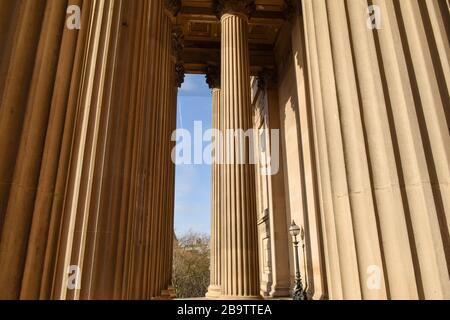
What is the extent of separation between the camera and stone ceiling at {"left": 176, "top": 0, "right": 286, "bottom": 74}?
3659 cm

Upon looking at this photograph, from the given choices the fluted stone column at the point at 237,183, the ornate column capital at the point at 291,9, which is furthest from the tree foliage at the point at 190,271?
the ornate column capital at the point at 291,9

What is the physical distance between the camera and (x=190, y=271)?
106 metres

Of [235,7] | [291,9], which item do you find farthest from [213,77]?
[291,9]

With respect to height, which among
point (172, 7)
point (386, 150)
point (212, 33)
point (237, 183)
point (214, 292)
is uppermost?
point (212, 33)

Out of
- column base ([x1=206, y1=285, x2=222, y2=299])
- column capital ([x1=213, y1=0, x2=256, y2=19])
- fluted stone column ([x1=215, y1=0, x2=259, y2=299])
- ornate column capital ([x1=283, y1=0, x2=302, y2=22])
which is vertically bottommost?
column base ([x1=206, y1=285, x2=222, y2=299])

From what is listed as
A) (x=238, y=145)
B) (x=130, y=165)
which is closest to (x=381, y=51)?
(x=130, y=165)

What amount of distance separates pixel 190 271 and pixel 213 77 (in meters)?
80.3

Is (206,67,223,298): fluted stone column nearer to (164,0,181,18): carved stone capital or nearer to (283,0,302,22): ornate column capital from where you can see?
(164,0,181,18): carved stone capital

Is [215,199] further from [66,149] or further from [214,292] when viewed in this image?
[66,149]

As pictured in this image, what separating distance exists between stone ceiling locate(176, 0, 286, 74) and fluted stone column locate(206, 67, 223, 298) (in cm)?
275

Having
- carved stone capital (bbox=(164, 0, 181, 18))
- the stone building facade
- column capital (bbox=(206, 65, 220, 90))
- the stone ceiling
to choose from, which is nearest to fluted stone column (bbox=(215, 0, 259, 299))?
carved stone capital (bbox=(164, 0, 181, 18))

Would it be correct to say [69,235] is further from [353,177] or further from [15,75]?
[353,177]

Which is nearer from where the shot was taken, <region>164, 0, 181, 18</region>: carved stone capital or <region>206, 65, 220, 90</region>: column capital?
<region>164, 0, 181, 18</region>: carved stone capital

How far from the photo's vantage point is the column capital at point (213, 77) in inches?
1526
